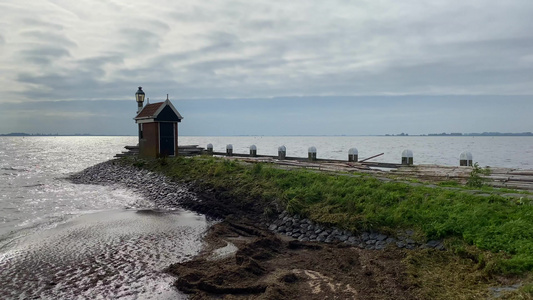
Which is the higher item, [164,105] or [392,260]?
[164,105]

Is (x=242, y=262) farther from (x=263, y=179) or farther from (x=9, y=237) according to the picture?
(x=9, y=237)

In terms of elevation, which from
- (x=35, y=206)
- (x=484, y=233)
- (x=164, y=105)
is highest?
(x=164, y=105)

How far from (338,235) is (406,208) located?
2.31 metres

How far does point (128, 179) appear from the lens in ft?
95.4

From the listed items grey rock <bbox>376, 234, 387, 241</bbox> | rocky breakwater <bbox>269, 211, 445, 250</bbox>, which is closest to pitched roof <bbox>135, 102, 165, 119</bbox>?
rocky breakwater <bbox>269, 211, 445, 250</bbox>

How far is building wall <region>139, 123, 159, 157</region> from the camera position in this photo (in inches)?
1253

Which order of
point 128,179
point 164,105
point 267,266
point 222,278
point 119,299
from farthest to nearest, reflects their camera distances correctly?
point 164,105, point 128,179, point 267,266, point 222,278, point 119,299

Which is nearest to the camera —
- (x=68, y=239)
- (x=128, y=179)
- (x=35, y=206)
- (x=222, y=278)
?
(x=222, y=278)

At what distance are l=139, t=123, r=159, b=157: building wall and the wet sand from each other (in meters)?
15.3

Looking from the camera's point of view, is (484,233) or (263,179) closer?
(484,233)


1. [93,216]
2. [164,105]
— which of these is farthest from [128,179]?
[93,216]

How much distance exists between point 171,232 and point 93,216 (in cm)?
567

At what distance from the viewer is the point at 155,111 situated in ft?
104

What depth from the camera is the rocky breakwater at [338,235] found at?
10316 mm
